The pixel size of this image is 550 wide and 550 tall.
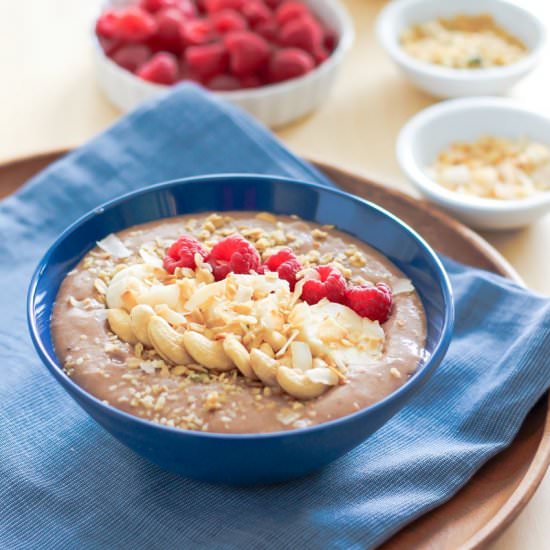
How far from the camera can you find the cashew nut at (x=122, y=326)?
1389 millimetres

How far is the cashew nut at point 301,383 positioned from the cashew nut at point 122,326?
9.5 inches

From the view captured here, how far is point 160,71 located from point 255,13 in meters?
0.38

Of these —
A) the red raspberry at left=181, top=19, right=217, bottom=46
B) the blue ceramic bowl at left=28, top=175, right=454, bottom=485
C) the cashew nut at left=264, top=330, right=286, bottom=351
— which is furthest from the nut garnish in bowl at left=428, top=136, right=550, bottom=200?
the cashew nut at left=264, top=330, right=286, bottom=351

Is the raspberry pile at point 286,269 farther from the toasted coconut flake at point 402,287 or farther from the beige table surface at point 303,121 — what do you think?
the beige table surface at point 303,121

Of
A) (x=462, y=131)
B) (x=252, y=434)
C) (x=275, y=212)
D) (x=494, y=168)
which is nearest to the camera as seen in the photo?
(x=252, y=434)

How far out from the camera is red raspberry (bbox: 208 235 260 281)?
1.49 m

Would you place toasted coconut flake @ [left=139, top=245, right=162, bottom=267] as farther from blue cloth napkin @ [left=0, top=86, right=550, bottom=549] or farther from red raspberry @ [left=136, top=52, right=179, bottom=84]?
red raspberry @ [left=136, top=52, right=179, bottom=84]

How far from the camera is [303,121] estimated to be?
2.57 metres

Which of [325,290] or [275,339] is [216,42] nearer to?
[325,290]

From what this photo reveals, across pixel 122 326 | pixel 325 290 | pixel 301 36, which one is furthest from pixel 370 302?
pixel 301 36

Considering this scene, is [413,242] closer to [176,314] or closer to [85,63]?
[176,314]

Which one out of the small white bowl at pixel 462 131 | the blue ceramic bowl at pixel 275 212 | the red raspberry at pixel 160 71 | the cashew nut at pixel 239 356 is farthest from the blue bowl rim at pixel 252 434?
the red raspberry at pixel 160 71

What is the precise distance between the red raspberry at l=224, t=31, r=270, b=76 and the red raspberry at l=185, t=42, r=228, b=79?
3 cm

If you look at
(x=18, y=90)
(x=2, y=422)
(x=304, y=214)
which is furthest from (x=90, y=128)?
(x=2, y=422)
